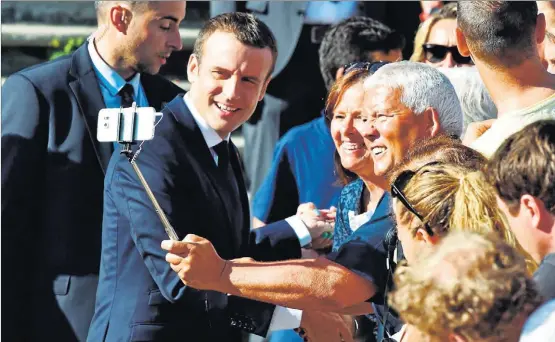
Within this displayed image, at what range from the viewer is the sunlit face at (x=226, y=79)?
4.03m

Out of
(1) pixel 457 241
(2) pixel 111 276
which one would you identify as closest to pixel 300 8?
(2) pixel 111 276

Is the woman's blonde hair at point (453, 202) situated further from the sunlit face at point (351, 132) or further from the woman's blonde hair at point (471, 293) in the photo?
the sunlit face at point (351, 132)

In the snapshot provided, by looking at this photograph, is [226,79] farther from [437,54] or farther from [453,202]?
[437,54]

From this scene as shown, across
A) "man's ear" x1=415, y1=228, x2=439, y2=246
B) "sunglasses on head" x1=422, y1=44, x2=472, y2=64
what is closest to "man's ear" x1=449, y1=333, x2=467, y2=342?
"man's ear" x1=415, y1=228, x2=439, y2=246

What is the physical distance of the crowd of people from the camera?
9.21 feet

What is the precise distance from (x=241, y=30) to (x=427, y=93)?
690mm

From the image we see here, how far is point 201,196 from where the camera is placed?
12.5 ft

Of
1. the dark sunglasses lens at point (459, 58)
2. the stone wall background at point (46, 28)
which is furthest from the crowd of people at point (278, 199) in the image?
the stone wall background at point (46, 28)

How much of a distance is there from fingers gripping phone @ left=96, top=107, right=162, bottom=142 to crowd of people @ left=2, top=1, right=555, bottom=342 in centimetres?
25

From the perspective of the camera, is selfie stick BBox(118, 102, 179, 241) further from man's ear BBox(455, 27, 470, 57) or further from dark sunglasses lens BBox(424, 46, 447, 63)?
dark sunglasses lens BBox(424, 46, 447, 63)

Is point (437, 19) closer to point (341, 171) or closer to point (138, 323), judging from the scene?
point (341, 171)

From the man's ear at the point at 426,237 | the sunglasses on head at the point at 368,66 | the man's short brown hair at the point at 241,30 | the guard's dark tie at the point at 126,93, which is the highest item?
the man's short brown hair at the point at 241,30

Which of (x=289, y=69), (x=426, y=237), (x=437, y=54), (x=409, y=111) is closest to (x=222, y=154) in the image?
(x=409, y=111)

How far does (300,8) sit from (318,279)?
3409 mm
